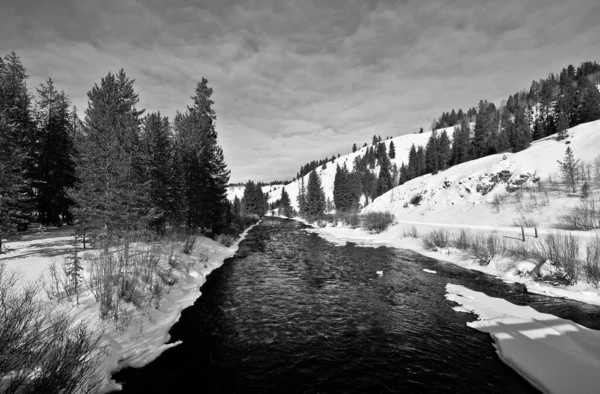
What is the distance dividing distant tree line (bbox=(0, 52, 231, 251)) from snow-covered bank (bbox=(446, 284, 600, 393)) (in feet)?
58.6

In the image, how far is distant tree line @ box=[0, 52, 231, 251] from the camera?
1517 centimetres

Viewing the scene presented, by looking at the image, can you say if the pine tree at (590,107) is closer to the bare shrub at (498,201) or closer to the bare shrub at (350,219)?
the bare shrub at (498,201)

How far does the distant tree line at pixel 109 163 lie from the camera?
15.2 meters

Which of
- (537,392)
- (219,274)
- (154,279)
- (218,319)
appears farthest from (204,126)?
(537,392)

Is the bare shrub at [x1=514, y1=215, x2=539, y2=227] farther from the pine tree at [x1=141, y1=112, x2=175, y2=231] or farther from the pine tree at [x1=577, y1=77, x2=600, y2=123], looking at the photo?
the pine tree at [x1=577, y1=77, x2=600, y2=123]

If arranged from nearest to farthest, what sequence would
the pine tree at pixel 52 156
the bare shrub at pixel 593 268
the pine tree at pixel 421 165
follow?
the bare shrub at pixel 593 268 < the pine tree at pixel 52 156 < the pine tree at pixel 421 165

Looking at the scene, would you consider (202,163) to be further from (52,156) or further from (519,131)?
(519,131)

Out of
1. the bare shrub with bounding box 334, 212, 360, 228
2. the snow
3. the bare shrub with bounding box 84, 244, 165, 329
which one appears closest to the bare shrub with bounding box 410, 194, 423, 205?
the bare shrub with bounding box 334, 212, 360, 228

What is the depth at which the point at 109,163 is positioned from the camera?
51.4ft

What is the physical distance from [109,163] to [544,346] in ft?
70.2

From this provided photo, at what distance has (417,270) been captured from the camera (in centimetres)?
1719

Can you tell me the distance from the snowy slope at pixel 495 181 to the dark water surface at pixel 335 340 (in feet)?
81.3

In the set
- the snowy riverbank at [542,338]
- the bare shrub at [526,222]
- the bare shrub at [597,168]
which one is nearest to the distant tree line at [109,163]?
the snowy riverbank at [542,338]

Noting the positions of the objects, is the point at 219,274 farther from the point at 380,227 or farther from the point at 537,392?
the point at 380,227
